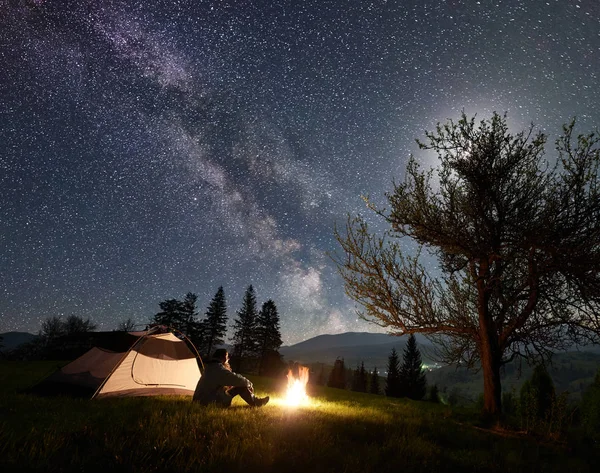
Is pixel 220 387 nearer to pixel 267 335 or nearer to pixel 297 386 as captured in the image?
pixel 297 386

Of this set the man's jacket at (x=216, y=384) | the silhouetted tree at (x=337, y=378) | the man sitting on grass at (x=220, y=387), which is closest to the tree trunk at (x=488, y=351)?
the man sitting on grass at (x=220, y=387)

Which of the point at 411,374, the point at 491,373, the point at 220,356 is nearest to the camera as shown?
the point at 220,356

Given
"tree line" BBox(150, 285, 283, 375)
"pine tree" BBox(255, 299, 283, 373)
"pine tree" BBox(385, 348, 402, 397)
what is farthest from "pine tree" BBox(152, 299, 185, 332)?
"pine tree" BBox(385, 348, 402, 397)

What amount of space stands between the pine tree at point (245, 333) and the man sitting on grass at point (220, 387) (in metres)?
48.4

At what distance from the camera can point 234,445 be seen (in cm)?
404

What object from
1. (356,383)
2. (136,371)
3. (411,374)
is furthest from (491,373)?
(356,383)

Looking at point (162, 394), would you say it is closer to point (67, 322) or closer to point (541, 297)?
point (541, 297)

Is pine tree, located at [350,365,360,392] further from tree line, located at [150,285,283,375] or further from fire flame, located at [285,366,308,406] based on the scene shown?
fire flame, located at [285,366,308,406]

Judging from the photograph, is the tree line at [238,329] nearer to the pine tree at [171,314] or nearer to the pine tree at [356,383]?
the pine tree at [171,314]

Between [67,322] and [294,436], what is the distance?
3491 inches

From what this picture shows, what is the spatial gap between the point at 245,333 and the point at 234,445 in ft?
182

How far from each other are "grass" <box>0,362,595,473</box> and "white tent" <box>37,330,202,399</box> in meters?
1.87

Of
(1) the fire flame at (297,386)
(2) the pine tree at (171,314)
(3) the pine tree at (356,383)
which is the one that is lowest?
(3) the pine tree at (356,383)

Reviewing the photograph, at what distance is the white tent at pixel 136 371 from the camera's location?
30.1 ft
